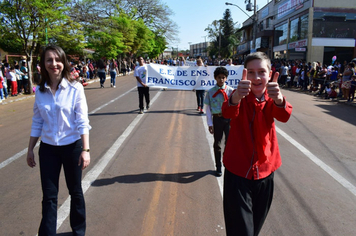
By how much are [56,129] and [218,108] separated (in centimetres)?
261

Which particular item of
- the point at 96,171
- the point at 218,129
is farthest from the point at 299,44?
the point at 96,171

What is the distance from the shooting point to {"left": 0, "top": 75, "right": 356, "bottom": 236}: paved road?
336cm

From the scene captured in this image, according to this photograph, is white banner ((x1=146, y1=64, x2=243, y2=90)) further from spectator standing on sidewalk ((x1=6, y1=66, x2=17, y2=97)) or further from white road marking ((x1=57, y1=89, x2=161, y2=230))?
spectator standing on sidewalk ((x1=6, y1=66, x2=17, y2=97))

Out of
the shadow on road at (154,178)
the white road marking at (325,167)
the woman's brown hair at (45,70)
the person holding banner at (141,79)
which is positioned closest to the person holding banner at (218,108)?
the shadow on road at (154,178)

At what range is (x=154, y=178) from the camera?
15.3 ft

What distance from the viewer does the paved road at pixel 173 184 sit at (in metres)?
3.36

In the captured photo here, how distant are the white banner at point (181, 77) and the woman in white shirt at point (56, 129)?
7701 millimetres

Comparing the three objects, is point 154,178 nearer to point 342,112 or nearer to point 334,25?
Result: point 342,112

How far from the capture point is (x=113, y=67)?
18.9 m

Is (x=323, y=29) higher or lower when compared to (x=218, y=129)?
higher

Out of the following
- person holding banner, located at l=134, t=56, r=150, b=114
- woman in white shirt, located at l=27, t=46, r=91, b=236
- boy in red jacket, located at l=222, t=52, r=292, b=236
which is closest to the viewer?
boy in red jacket, located at l=222, t=52, r=292, b=236

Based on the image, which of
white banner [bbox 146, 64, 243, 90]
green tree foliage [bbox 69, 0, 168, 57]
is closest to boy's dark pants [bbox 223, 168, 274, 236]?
white banner [bbox 146, 64, 243, 90]

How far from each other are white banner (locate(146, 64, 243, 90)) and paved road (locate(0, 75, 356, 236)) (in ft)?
7.66

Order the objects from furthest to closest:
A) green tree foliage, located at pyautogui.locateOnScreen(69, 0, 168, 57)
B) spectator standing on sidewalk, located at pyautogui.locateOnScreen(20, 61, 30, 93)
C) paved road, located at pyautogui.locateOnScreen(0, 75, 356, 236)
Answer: green tree foliage, located at pyautogui.locateOnScreen(69, 0, 168, 57), spectator standing on sidewalk, located at pyautogui.locateOnScreen(20, 61, 30, 93), paved road, located at pyautogui.locateOnScreen(0, 75, 356, 236)
